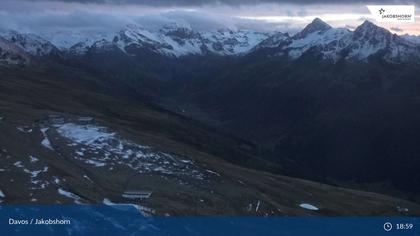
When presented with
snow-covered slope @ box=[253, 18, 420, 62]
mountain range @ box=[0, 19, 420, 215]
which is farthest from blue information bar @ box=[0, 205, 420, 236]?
snow-covered slope @ box=[253, 18, 420, 62]

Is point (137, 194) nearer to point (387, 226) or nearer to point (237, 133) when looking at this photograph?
point (387, 226)

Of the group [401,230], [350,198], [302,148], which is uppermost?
[401,230]

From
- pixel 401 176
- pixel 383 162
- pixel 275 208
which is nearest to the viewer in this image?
pixel 275 208

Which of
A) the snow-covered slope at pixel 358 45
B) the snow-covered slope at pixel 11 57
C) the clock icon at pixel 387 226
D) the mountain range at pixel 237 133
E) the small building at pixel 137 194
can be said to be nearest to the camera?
the clock icon at pixel 387 226

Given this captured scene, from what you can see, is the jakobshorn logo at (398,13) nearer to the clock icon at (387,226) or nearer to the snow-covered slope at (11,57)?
the clock icon at (387,226)

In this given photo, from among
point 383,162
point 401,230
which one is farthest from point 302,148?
point 401,230

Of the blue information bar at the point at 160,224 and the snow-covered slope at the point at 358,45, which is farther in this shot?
the snow-covered slope at the point at 358,45

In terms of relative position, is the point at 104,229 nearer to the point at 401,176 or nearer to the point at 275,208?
the point at 275,208

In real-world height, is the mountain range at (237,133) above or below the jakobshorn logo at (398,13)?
below

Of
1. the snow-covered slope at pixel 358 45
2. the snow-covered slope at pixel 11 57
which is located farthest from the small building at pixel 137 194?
the snow-covered slope at pixel 358 45

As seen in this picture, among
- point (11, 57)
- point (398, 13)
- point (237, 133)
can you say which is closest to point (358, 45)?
point (237, 133)

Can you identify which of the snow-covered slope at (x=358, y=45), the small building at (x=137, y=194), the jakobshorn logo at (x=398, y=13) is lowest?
the snow-covered slope at (x=358, y=45)
